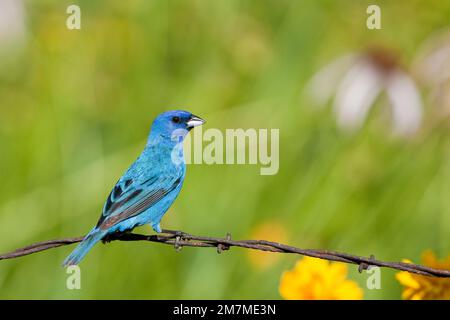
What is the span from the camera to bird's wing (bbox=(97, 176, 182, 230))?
3.79 metres

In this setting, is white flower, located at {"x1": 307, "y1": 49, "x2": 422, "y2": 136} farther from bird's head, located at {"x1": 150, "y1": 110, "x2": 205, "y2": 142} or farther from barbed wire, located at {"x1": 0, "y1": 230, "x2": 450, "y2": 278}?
barbed wire, located at {"x1": 0, "y1": 230, "x2": 450, "y2": 278}

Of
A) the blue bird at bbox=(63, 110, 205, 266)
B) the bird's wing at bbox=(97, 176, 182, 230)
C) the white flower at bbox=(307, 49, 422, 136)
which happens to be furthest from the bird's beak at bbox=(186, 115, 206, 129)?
the white flower at bbox=(307, 49, 422, 136)

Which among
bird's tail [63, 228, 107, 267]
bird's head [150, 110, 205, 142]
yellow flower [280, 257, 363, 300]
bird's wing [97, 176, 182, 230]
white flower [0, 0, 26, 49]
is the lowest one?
yellow flower [280, 257, 363, 300]

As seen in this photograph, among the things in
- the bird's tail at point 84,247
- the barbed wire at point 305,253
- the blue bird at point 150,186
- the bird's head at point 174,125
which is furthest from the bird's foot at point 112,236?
the bird's head at point 174,125

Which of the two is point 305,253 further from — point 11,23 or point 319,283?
point 11,23

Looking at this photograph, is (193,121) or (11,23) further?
(11,23)

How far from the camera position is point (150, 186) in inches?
160

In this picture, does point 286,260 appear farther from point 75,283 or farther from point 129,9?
point 129,9

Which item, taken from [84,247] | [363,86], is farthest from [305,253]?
[363,86]

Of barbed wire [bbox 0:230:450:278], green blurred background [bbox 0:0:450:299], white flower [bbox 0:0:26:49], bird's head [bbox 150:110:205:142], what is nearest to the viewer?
barbed wire [bbox 0:230:450:278]

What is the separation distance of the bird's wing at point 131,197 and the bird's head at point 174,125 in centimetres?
36

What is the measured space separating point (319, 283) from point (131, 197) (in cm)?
91

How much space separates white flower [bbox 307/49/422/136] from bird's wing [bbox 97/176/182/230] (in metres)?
2.17
